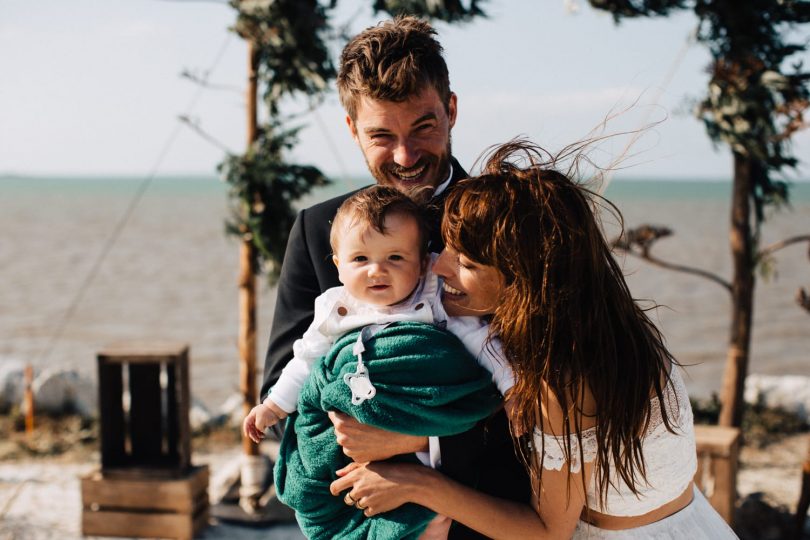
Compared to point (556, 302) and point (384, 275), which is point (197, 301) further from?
point (556, 302)

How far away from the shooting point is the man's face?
214 cm

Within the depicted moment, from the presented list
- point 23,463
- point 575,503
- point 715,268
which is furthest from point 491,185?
point 715,268

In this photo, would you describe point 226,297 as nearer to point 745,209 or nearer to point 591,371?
point 745,209

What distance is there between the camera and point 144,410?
15.4 ft

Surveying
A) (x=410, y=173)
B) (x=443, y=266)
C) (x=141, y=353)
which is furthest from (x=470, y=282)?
(x=141, y=353)

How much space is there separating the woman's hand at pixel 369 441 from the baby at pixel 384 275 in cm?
23

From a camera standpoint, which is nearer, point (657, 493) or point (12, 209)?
point (657, 493)

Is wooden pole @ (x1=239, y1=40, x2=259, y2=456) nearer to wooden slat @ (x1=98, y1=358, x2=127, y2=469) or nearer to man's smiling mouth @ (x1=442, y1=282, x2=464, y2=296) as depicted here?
wooden slat @ (x1=98, y1=358, x2=127, y2=469)

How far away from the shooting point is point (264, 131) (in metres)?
4.90

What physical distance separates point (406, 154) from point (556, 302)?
684mm

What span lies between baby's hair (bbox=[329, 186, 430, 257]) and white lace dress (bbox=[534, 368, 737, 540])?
0.65m

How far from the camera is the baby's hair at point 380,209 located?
1849mm

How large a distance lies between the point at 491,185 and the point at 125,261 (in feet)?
60.3

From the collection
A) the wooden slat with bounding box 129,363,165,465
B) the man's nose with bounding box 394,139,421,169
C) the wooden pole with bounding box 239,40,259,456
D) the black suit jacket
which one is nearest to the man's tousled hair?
the man's nose with bounding box 394,139,421,169
